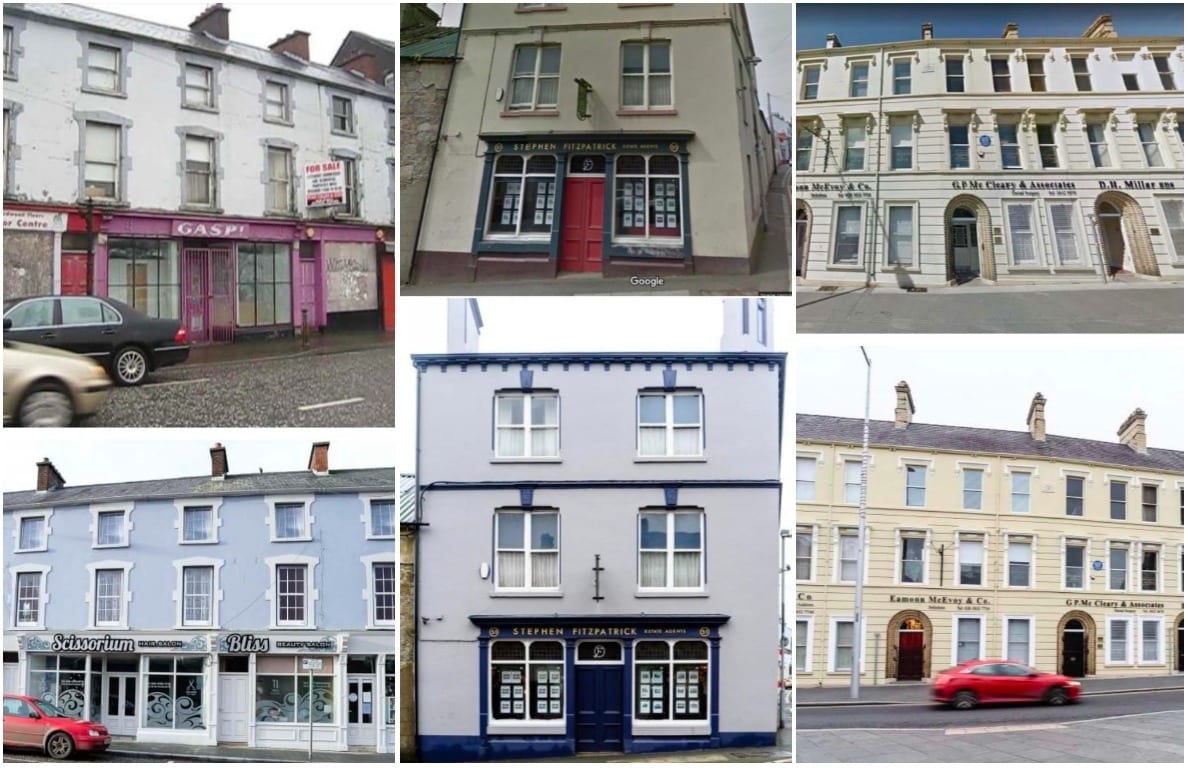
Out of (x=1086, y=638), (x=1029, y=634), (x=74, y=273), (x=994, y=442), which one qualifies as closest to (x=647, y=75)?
(x=994, y=442)

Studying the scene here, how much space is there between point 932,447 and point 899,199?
2.26 meters

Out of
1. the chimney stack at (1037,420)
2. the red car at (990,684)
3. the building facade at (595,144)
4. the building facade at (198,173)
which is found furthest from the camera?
the chimney stack at (1037,420)

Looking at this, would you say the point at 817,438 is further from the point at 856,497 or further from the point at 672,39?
the point at 672,39

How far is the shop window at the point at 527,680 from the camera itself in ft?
33.7

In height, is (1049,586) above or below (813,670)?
above

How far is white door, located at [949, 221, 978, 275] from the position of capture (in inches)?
396

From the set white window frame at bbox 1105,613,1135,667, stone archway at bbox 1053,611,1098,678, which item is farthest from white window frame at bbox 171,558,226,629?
white window frame at bbox 1105,613,1135,667

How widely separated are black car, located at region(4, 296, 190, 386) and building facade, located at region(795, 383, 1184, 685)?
5603mm

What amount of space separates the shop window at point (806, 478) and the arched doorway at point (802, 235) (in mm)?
1732

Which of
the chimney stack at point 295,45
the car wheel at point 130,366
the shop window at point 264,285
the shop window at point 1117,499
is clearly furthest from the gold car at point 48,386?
the shop window at point 1117,499

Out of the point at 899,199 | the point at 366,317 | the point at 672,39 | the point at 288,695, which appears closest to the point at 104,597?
the point at 288,695

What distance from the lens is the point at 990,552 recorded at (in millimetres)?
10328

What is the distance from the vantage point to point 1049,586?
1027cm

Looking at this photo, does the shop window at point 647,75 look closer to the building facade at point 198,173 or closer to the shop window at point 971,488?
the building facade at point 198,173
